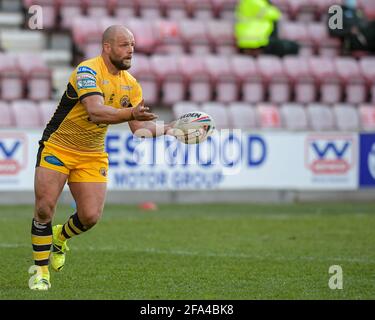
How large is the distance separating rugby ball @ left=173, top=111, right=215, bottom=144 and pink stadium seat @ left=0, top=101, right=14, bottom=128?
8.51 m

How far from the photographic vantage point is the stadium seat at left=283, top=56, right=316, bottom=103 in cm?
1956

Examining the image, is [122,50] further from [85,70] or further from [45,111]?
[45,111]

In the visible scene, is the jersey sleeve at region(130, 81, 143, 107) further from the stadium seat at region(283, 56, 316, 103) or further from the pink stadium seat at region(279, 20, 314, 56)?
the pink stadium seat at region(279, 20, 314, 56)

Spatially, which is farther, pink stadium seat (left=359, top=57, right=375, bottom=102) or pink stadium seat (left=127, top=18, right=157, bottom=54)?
pink stadium seat (left=359, top=57, right=375, bottom=102)

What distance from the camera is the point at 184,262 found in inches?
388

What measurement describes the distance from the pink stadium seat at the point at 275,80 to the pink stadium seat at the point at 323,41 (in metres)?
2.03

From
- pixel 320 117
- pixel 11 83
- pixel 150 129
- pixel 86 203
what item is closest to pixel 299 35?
pixel 320 117

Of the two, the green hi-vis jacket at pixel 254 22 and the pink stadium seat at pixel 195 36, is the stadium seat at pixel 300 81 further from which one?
the pink stadium seat at pixel 195 36

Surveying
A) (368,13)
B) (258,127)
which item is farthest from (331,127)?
(368,13)

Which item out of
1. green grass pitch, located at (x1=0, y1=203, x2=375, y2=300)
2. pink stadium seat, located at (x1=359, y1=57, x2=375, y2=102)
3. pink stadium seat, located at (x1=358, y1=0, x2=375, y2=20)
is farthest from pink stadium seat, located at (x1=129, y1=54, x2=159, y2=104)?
pink stadium seat, located at (x1=358, y1=0, x2=375, y2=20)

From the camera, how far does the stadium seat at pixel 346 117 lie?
18.5 m

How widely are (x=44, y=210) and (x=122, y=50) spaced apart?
4.97 feet

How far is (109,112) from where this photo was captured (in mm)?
7754
